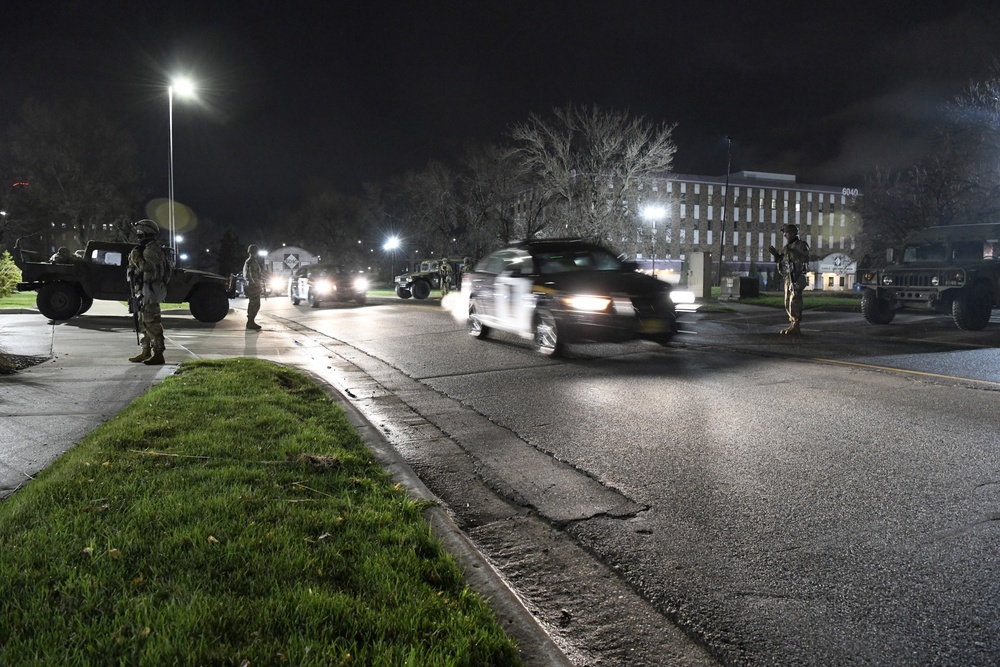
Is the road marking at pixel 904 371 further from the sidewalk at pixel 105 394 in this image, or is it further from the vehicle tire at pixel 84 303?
the vehicle tire at pixel 84 303

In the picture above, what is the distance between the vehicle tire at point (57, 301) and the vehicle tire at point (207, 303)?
281 cm

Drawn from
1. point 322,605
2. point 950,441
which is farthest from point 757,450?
point 322,605

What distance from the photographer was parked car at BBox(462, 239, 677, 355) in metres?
10.4

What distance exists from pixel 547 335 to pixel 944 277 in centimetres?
892

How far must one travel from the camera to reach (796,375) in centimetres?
888

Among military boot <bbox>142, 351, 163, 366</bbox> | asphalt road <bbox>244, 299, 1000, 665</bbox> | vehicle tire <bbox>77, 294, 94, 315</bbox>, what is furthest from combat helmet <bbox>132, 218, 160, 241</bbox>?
vehicle tire <bbox>77, 294, 94, 315</bbox>

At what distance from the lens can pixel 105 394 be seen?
729 cm

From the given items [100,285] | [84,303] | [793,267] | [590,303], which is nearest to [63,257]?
[100,285]

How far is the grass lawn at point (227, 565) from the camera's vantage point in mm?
2398

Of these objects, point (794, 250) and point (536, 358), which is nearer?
point (536, 358)

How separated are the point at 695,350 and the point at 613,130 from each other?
3121cm

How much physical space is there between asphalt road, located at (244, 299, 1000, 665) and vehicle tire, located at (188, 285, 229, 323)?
34.4ft

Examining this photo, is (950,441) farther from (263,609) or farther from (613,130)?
(613,130)

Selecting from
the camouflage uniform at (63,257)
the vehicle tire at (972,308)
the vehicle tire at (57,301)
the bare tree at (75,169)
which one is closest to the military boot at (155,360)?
the vehicle tire at (57,301)
